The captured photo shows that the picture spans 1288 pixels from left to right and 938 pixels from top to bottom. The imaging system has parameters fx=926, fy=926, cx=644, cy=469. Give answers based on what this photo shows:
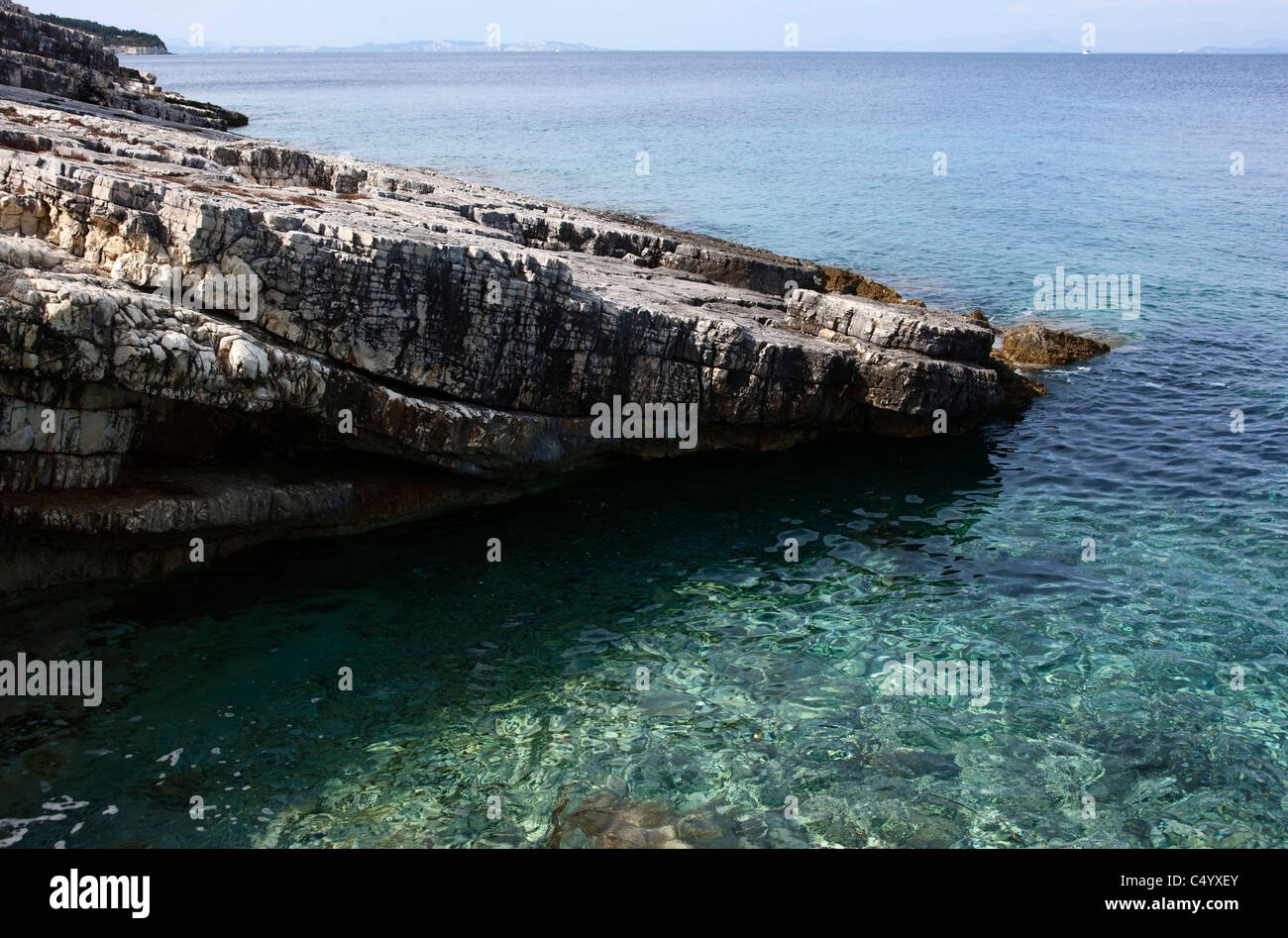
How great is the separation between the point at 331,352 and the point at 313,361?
18.0 inches

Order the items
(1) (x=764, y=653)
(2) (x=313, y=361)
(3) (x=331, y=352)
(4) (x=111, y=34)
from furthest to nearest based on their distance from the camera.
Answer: (4) (x=111, y=34) → (3) (x=331, y=352) → (2) (x=313, y=361) → (1) (x=764, y=653)

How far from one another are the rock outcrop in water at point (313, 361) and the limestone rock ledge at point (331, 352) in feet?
0.14

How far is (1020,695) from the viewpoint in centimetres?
1367

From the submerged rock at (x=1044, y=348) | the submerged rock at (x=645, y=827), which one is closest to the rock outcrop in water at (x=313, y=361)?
the submerged rock at (x=1044, y=348)

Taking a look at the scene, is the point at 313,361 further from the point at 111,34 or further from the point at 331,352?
the point at 111,34

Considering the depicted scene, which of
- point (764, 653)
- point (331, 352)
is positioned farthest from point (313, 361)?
point (764, 653)

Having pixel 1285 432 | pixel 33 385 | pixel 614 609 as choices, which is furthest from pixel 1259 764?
pixel 33 385

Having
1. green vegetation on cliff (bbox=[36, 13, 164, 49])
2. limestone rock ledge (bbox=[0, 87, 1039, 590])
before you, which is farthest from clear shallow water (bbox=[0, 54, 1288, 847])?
green vegetation on cliff (bbox=[36, 13, 164, 49])

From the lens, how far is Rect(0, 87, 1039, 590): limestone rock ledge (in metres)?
13.9

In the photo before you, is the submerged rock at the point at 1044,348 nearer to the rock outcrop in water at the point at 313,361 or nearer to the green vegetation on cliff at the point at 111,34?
the rock outcrop in water at the point at 313,361

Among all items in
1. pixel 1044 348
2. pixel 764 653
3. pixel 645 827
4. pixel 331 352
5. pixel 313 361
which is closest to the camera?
pixel 645 827

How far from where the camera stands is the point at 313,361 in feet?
50.7

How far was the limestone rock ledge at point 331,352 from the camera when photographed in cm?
1391
